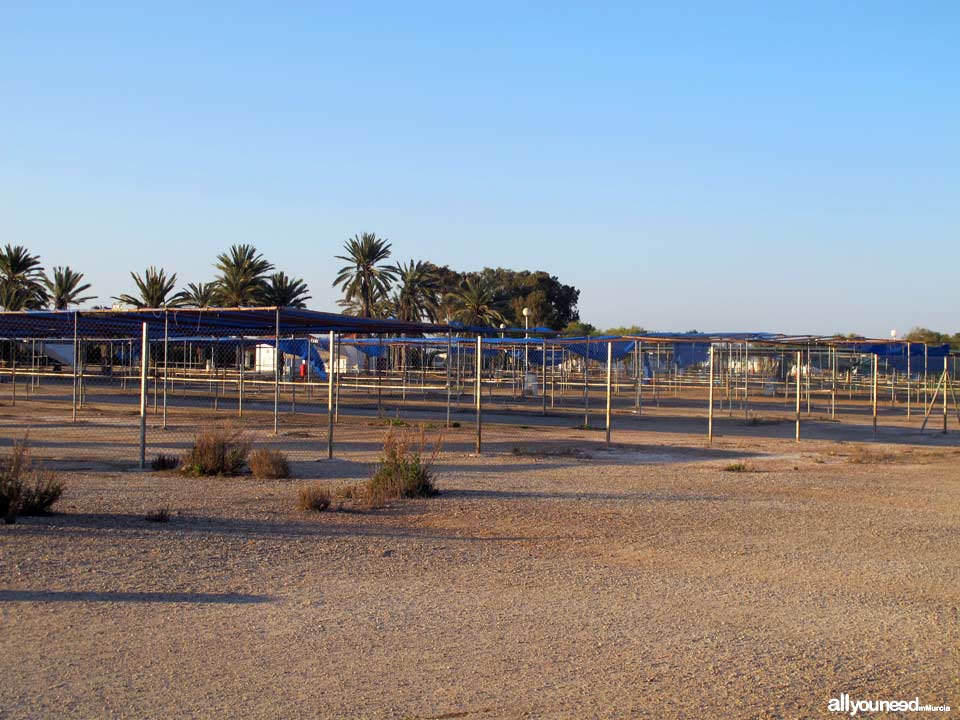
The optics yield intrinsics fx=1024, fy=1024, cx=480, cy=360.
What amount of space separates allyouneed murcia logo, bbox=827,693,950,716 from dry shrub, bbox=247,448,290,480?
1026 cm

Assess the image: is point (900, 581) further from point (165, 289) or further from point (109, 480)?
point (165, 289)

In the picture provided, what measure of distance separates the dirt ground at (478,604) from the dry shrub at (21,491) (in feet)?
0.88

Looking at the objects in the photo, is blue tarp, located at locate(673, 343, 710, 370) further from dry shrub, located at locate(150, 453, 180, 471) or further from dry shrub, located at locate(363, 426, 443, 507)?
dry shrub, located at locate(363, 426, 443, 507)

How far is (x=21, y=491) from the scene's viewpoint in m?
10.3

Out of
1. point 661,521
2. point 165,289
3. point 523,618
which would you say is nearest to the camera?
point 523,618

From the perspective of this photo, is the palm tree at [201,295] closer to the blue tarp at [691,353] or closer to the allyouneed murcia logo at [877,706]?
the blue tarp at [691,353]

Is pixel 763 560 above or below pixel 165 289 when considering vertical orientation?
below

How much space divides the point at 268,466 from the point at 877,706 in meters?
10.5

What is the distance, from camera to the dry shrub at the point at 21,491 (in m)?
10.1

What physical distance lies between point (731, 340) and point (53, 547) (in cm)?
1758

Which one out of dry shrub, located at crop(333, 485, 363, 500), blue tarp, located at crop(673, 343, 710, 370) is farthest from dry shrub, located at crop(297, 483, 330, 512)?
blue tarp, located at crop(673, 343, 710, 370)

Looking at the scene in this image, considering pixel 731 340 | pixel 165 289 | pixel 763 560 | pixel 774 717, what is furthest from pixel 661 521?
pixel 165 289

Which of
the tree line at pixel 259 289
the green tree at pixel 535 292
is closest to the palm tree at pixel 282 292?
Result: the tree line at pixel 259 289

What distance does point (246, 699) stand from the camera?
5301 mm
